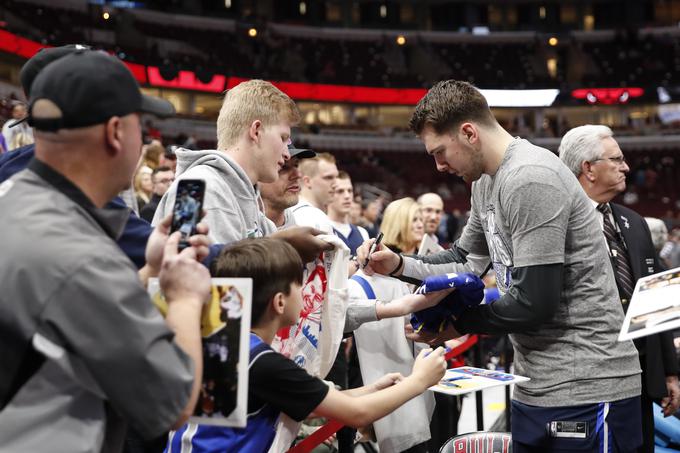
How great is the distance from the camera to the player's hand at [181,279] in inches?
60.6

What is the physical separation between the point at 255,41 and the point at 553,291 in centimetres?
3075

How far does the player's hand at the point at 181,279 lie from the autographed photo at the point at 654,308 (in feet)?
3.12

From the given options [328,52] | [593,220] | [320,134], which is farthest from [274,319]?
[328,52]

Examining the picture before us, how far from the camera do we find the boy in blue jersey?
1.98 metres

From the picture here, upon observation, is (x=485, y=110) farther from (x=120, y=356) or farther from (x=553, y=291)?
(x=120, y=356)

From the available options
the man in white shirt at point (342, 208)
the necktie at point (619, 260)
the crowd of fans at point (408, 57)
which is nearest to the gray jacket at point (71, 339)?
the necktie at point (619, 260)

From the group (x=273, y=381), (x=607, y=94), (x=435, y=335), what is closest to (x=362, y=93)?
(x=607, y=94)

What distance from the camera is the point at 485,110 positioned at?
102 inches

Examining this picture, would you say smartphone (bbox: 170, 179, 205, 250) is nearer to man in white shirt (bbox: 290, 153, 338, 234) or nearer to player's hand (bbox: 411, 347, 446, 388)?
player's hand (bbox: 411, 347, 446, 388)

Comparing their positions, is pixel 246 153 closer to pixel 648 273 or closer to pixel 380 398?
pixel 380 398

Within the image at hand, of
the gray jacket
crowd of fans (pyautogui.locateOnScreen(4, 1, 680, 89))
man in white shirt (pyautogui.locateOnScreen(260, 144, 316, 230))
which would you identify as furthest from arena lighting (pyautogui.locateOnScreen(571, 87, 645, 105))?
the gray jacket

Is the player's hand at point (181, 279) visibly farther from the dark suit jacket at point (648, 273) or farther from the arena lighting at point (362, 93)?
the arena lighting at point (362, 93)

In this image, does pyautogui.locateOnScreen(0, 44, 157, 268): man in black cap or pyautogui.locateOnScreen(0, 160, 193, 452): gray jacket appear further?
pyautogui.locateOnScreen(0, 44, 157, 268): man in black cap

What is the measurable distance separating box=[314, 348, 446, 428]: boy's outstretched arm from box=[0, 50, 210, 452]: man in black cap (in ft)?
2.06
